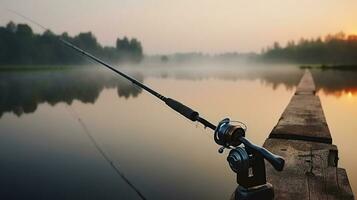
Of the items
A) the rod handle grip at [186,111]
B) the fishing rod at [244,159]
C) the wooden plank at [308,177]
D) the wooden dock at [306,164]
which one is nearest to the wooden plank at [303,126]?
the wooden dock at [306,164]

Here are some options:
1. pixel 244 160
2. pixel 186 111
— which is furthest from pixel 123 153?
pixel 244 160

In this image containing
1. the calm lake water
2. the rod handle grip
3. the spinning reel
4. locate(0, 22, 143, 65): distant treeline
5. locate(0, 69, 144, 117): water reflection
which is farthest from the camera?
locate(0, 22, 143, 65): distant treeline

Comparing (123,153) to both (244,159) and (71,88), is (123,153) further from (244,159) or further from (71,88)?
(71,88)

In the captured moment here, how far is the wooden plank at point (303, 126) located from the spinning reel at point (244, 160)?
12.7 feet

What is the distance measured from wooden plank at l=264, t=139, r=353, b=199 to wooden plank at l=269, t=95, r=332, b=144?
0.95 metres

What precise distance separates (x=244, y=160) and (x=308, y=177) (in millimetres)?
1725

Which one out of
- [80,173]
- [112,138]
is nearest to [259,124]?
[112,138]

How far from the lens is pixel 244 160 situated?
3240 mm

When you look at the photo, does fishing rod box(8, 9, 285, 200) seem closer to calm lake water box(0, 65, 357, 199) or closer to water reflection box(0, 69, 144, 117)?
calm lake water box(0, 65, 357, 199)

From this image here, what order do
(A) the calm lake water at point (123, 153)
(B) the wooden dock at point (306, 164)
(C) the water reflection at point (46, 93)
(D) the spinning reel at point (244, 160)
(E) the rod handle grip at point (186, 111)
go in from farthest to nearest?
(C) the water reflection at point (46, 93)
(A) the calm lake water at point (123, 153)
(B) the wooden dock at point (306, 164)
(E) the rod handle grip at point (186, 111)
(D) the spinning reel at point (244, 160)

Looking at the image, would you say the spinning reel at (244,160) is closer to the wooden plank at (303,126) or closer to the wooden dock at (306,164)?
the wooden dock at (306,164)

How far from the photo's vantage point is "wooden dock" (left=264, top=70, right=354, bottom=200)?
13.3 feet

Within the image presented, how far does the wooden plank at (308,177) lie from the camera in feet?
13.1

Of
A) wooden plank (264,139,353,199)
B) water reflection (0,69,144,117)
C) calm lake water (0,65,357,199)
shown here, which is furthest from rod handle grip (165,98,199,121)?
water reflection (0,69,144,117)
